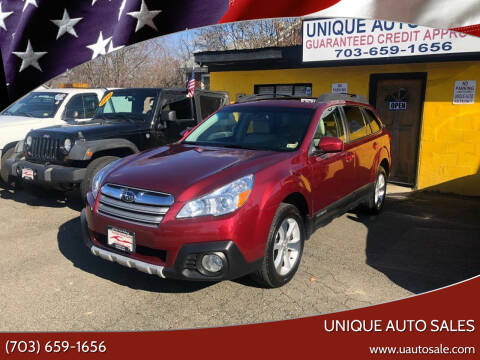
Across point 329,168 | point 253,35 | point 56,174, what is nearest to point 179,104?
point 56,174

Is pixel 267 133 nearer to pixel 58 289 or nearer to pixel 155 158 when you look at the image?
pixel 155 158

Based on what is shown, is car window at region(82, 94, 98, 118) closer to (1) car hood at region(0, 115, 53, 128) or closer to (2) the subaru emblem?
(1) car hood at region(0, 115, 53, 128)

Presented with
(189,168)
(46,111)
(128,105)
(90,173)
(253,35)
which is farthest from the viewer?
(253,35)

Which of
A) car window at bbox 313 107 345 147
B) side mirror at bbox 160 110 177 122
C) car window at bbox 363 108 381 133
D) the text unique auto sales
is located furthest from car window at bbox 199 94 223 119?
the text unique auto sales

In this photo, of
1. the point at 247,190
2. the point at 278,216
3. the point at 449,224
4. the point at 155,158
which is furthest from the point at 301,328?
the point at 449,224

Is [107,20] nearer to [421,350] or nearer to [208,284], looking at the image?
[208,284]

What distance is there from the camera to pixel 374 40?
813 cm

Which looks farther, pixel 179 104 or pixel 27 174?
pixel 179 104

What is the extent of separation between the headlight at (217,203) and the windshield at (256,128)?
109 cm

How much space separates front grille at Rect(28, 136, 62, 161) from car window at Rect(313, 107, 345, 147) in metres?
3.91

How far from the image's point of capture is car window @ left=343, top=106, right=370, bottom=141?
5408mm

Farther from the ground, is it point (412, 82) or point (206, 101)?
point (412, 82)

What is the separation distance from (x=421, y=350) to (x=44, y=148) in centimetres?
580

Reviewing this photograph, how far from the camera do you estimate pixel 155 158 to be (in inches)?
165
